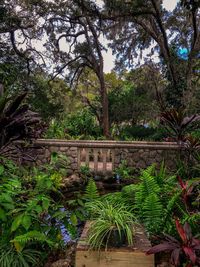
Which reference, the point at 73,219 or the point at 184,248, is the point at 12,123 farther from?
the point at 184,248

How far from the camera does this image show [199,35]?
424 inches

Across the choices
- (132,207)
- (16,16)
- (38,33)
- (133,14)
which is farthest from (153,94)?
(132,207)

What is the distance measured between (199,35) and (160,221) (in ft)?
32.2

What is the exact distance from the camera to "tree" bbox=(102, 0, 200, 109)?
9.38 m

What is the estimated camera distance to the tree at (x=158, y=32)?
9.38m

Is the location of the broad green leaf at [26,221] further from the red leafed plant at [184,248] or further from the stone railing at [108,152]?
the stone railing at [108,152]

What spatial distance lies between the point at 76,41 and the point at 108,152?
736cm

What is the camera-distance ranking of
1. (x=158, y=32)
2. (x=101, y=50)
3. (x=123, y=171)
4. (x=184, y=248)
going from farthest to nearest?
(x=101, y=50) → (x=158, y=32) → (x=123, y=171) → (x=184, y=248)

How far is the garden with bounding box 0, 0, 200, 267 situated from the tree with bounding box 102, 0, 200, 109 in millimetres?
49

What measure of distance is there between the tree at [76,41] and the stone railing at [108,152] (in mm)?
3917

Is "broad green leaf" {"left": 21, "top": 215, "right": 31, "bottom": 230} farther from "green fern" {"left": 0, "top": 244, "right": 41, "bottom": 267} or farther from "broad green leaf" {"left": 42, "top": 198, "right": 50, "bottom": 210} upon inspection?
"green fern" {"left": 0, "top": 244, "right": 41, "bottom": 267}

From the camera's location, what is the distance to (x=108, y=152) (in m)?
7.16

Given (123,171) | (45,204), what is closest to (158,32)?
(123,171)

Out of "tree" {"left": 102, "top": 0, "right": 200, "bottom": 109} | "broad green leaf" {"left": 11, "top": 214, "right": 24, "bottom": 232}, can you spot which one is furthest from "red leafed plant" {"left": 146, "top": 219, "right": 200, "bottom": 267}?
"tree" {"left": 102, "top": 0, "right": 200, "bottom": 109}
